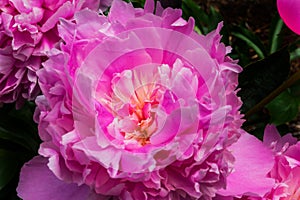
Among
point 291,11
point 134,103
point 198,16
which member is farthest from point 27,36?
point 198,16

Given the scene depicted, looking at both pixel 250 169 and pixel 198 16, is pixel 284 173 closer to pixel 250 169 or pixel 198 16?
pixel 250 169

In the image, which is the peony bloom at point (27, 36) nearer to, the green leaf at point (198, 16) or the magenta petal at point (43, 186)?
the magenta petal at point (43, 186)

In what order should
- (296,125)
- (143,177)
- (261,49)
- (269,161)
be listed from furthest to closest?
1. (296,125)
2. (261,49)
3. (269,161)
4. (143,177)

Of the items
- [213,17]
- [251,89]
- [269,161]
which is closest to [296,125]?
[213,17]

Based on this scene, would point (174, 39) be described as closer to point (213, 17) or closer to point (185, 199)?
point (185, 199)

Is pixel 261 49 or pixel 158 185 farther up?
pixel 158 185

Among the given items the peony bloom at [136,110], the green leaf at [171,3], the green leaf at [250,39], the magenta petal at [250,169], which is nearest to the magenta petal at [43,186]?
the peony bloom at [136,110]

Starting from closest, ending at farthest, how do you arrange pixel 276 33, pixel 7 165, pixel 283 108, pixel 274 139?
pixel 274 139, pixel 7 165, pixel 283 108, pixel 276 33
